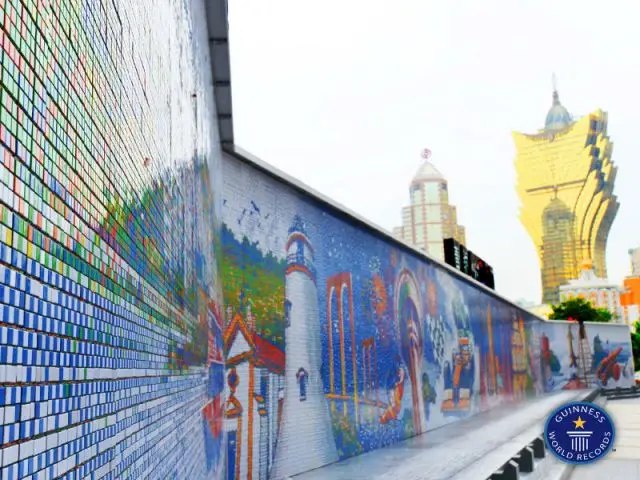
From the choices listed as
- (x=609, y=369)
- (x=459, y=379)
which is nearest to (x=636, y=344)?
(x=609, y=369)

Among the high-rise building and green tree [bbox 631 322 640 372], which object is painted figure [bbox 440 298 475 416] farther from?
the high-rise building

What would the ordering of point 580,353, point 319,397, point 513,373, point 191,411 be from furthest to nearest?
point 580,353
point 513,373
point 319,397
point 191,411

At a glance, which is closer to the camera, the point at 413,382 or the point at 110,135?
the point at 110,135

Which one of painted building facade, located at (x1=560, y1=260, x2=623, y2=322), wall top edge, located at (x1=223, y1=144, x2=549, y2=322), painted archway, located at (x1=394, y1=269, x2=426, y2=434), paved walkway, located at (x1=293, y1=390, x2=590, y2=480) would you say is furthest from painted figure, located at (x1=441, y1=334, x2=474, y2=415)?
painted building facade, located at (x1=560, y1=260, x2=623, y2=322)

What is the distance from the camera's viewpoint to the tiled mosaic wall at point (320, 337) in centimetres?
855

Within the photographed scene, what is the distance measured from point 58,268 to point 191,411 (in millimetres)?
2794

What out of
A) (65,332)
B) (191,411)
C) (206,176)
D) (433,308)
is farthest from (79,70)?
(433,308)

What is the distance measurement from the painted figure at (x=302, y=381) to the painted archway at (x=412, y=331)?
493 cm

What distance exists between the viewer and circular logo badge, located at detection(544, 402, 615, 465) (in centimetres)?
659

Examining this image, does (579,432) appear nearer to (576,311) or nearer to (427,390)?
(427,390)

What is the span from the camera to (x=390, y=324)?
1410 cm

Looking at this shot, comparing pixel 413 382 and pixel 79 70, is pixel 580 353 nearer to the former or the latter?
pixel 413 382

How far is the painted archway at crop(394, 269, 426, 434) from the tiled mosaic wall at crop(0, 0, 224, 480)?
12022 mm

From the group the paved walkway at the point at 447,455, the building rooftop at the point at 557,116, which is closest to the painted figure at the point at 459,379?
the paved walkway at the point at 447,455
